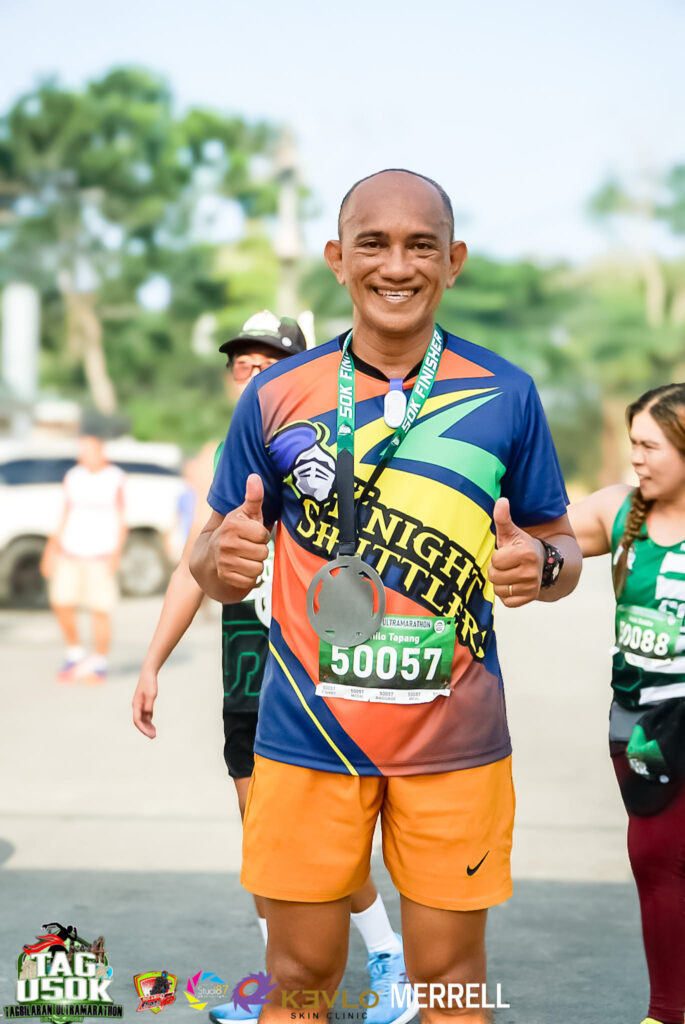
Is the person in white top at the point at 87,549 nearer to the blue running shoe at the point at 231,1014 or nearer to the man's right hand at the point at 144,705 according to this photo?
the blue running shoe at the point at 231,1014

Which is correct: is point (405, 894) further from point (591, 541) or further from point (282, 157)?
point (282, 157)

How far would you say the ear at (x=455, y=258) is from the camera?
10.1 feet

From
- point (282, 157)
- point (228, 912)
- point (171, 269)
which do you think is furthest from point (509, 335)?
point (228, 912)

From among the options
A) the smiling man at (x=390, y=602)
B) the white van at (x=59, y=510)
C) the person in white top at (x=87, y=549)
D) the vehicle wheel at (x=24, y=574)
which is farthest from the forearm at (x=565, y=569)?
the vehicle wheel at (x=24, y=574)

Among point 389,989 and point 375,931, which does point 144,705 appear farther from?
point 389,989

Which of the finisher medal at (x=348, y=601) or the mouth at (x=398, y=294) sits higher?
the mouth at (x=398, y=294)

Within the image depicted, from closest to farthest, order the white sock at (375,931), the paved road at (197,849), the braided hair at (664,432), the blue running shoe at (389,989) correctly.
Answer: the braided hair at (664,432), the blue running shoe at (389,989), the white sock at (375,931), the paved road at (197,849)

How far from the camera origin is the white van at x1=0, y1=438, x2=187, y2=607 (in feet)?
53.9

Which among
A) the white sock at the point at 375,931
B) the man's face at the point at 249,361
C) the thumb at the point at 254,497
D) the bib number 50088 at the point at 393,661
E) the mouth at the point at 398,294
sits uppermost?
the man's face at the point at 249,361

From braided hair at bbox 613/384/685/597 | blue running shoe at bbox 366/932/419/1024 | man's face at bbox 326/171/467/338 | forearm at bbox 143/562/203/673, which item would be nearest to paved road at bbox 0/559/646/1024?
blue running shoe at bbox 366/932/419/1024

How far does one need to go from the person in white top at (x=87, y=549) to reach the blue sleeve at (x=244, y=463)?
8330 mm

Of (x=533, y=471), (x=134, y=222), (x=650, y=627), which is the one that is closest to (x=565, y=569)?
(x=533, y=471)

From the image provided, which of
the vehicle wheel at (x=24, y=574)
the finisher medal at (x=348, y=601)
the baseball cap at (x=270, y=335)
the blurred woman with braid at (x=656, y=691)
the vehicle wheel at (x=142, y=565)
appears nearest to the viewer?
the finisher medal at (x=348, y=601)

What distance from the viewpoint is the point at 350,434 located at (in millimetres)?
2887
